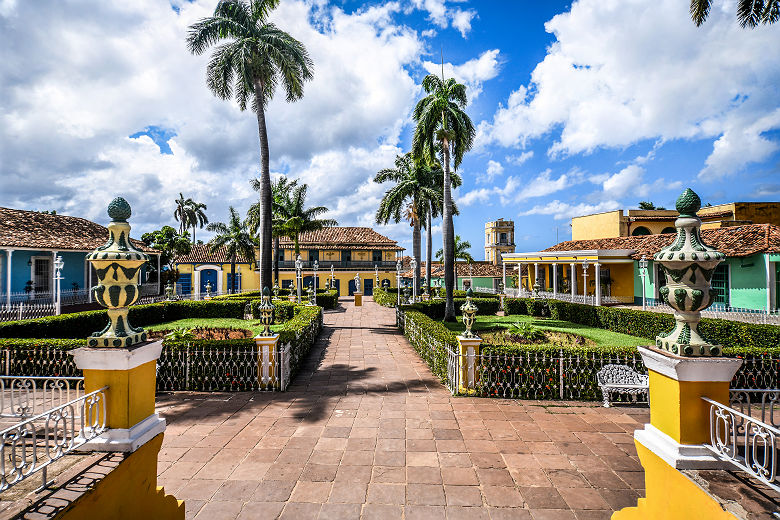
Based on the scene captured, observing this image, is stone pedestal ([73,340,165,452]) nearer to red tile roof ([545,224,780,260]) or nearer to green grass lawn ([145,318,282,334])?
red tile roof ([545,224,780,260])

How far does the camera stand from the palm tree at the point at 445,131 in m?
17.9

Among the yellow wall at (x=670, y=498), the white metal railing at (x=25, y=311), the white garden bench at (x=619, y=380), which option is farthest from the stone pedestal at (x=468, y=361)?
the white metal railing at (x=25, y=311)

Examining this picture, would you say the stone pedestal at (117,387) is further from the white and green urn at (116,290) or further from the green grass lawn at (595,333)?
the green grass lawn at (595,333)

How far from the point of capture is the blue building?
1825cm

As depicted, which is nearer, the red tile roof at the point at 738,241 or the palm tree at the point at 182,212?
the red tile roof at the point at 738,241

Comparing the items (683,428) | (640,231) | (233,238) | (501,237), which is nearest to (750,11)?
(683,428)

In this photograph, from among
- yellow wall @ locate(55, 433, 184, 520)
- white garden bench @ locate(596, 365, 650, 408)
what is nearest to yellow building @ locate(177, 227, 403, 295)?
white garden bench @ locate(596, 365, 650, 408)

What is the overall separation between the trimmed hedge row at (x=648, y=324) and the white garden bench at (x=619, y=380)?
150cm

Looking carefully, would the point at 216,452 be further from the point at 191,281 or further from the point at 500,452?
the point at 191,281

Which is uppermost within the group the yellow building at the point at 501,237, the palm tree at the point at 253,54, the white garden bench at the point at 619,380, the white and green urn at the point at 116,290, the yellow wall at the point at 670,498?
the palm tree at the point at 253,54

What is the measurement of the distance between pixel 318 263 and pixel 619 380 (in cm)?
3858

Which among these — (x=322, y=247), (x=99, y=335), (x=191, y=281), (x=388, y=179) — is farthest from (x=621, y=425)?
(x=191, y=281)

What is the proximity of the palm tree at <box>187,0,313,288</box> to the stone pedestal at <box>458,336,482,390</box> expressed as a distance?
10.3m

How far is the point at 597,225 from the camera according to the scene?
110ft
